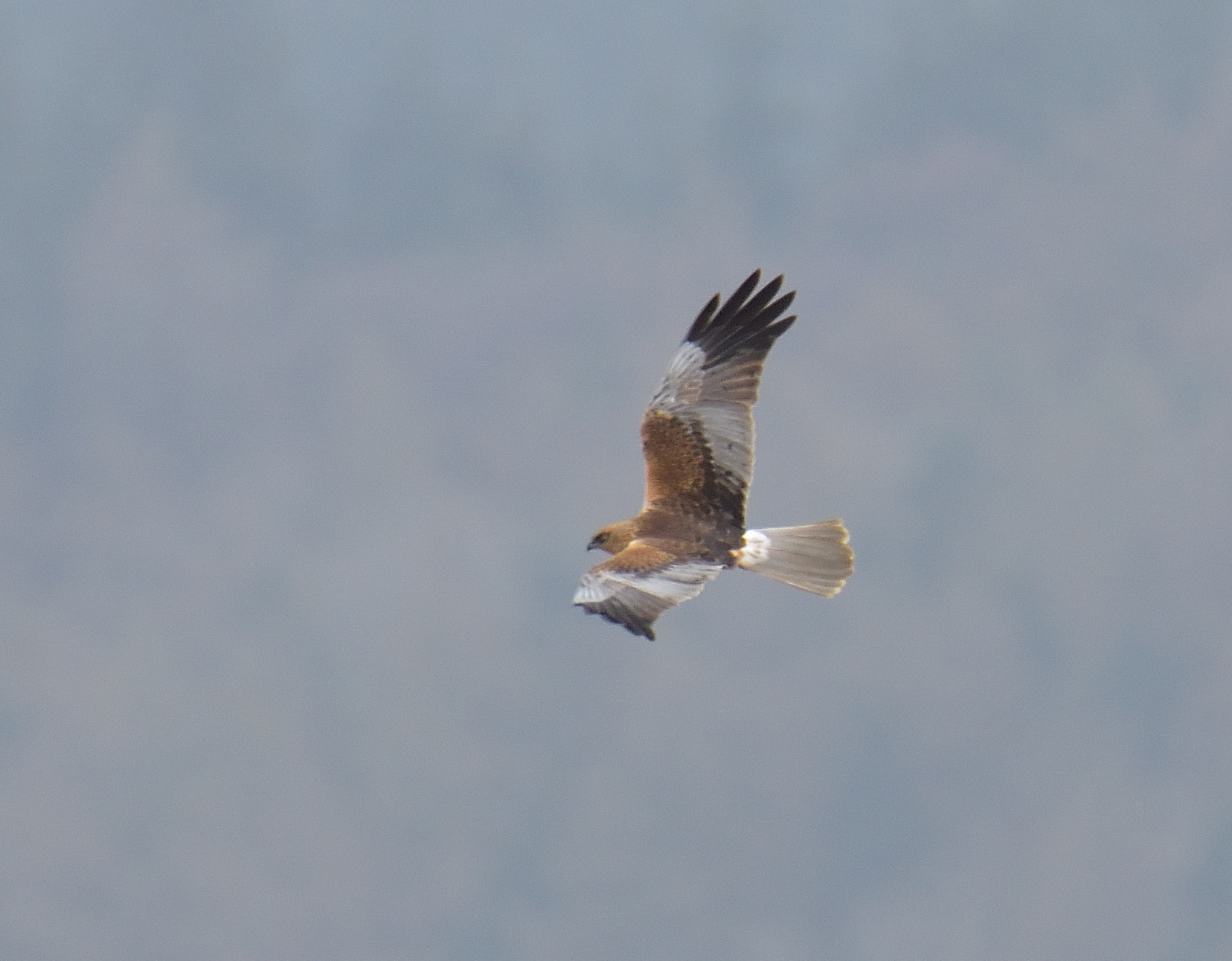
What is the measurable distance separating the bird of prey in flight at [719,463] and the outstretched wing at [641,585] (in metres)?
0.45

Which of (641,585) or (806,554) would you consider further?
(806,554)

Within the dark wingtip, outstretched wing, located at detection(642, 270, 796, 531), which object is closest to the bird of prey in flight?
outstretched wing, located at detection(642, 270, 796, 531)

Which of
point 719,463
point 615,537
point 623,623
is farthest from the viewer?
point 719,463

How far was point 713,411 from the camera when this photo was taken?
21594 mm

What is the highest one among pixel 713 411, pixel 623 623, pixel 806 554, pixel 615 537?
pixel 713 411

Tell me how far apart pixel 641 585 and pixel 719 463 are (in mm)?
2651

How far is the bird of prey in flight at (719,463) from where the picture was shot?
69.1 ft

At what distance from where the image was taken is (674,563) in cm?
1984

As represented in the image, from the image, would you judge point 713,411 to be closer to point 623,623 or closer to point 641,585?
point 641,585

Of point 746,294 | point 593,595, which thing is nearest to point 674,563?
point 593,595

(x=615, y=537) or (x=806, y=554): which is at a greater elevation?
(x=806, y=554)

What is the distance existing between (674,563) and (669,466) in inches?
70.7

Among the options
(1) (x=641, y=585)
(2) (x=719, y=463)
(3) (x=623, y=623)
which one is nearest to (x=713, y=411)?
(2) (x=719, y=463)

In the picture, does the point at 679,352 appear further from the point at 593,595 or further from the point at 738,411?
the point at 593,595
